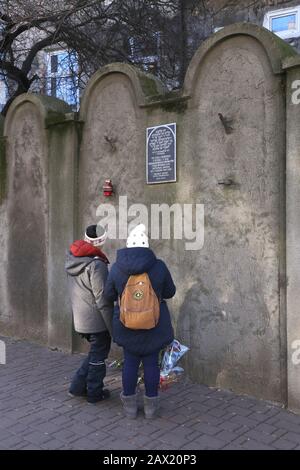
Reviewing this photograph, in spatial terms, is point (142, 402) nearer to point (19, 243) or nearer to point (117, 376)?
point (117, 376)

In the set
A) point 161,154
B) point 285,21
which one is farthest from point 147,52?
point 285,21

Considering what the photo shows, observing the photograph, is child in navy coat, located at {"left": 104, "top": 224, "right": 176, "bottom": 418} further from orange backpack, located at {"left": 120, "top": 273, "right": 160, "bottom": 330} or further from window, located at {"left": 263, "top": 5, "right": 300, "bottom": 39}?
window, located at {"left": 263, "top": 5, "right": 300, "bottom": 39}

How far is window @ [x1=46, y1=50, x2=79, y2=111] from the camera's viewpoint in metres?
11.3

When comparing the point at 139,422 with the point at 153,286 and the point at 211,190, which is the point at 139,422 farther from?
the point at 211,190

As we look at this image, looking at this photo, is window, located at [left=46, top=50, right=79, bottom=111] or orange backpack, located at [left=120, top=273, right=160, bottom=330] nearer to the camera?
orange backpack, located at [left=120, top=273, right=160, bottom=330]

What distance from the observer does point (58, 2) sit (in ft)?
31.6

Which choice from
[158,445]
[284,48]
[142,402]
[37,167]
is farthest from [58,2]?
[158,445]

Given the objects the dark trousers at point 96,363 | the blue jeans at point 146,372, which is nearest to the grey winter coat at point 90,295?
the dark trousers at point 96,363

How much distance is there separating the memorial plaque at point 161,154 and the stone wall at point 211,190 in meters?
0.08

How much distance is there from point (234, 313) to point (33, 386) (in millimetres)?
2191

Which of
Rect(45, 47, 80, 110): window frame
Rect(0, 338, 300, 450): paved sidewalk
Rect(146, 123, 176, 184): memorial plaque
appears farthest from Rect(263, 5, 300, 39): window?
Rect(0, 338, 300, 450): paved sidewalk

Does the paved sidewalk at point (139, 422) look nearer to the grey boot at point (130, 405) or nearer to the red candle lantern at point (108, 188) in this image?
the grey boot at point (130, 405)

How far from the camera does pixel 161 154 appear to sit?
570cm

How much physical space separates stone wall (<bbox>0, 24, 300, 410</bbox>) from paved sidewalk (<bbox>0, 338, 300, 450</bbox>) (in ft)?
1.16
